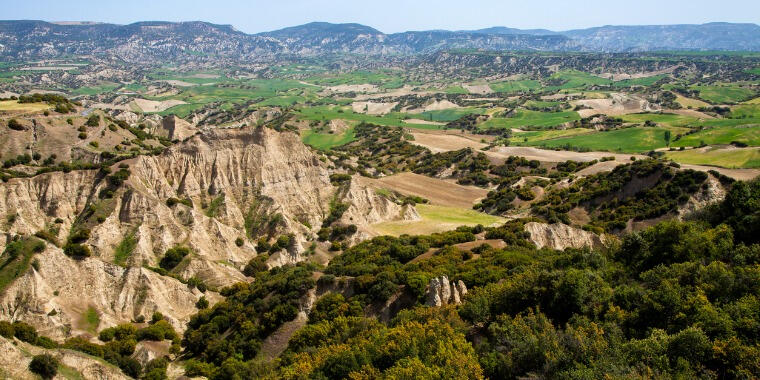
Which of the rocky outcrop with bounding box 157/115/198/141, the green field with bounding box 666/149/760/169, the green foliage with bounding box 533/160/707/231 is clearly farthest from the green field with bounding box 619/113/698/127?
the rocky outcrop with bounding box 157/115/198/141

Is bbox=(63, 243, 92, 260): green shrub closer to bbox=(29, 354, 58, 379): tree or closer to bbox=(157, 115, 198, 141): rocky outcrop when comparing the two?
bbox=(29, 354, 58, 379): tree

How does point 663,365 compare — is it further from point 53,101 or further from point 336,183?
point 53,101

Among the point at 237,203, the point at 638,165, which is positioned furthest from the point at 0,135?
the point at 638,165

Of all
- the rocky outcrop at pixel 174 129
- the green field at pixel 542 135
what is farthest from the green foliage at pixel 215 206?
the green field at pixel 542 135

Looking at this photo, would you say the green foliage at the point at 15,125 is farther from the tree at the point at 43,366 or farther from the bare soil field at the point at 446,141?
the bare soil field at the point at 446,141

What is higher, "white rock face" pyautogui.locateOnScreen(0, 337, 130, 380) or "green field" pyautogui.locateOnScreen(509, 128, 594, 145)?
"white rock face" pyautogui.locateOnScreen(0, 337, 130, 380)

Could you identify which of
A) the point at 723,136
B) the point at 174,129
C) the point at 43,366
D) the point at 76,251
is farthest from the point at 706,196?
→ the point at 174,129

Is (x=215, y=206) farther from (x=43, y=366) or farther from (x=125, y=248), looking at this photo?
(x=43, y=366)
